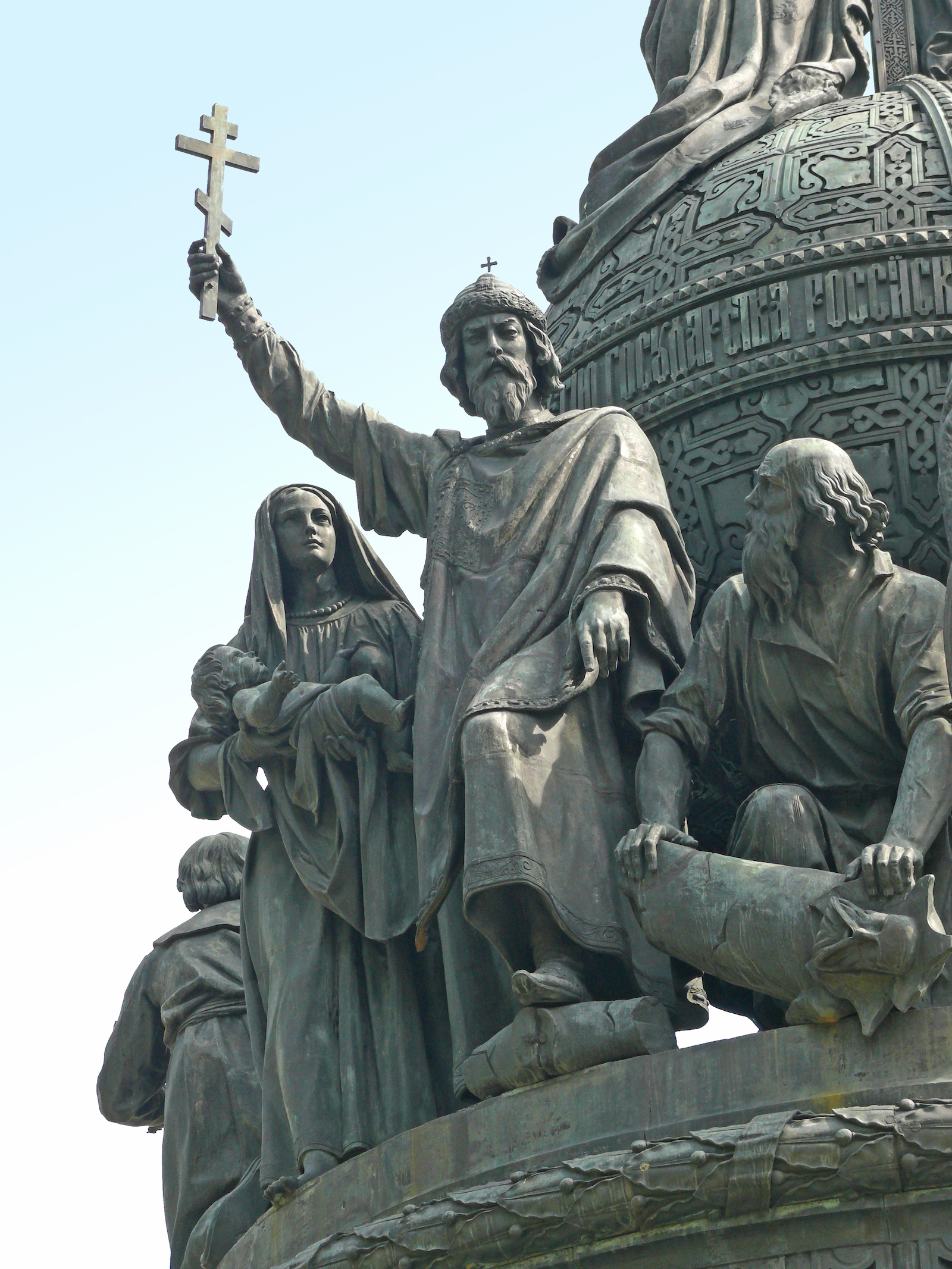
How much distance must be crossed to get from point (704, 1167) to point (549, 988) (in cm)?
129

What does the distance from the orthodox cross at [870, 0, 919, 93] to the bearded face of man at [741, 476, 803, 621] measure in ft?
14.5

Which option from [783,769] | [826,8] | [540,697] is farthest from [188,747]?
[826,8]

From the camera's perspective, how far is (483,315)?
43.1 ft

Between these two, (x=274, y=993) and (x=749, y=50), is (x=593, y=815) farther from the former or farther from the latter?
(x=749, y=50)

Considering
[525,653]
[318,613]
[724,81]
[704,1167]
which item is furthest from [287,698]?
Answer: [724,81]

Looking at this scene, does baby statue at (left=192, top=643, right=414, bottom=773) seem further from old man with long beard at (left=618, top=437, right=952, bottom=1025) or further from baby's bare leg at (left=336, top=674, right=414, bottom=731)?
old man with long beard at (left=618, top=437, right=952, bottom=1025)

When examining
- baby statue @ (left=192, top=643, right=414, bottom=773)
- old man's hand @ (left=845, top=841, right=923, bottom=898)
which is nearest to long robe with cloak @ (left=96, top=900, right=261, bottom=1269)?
baby statue @ (left=192, top=643, right=414, bottom=773)

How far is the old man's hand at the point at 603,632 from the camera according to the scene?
469 inches

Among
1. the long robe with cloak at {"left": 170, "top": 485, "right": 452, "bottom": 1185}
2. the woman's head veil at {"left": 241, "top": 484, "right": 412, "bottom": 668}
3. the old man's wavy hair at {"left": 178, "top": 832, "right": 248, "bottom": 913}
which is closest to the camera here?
the long robe with cloak at {"left": 170, "top": 485, "right": 452, "bottom": 1185}

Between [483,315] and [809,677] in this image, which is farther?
[483,315]

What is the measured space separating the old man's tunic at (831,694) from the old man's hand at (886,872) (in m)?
0.70

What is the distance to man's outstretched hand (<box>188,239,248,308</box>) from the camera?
1409 cm

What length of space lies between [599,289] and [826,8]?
2539mm

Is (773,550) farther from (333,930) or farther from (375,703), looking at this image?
(333,930)
